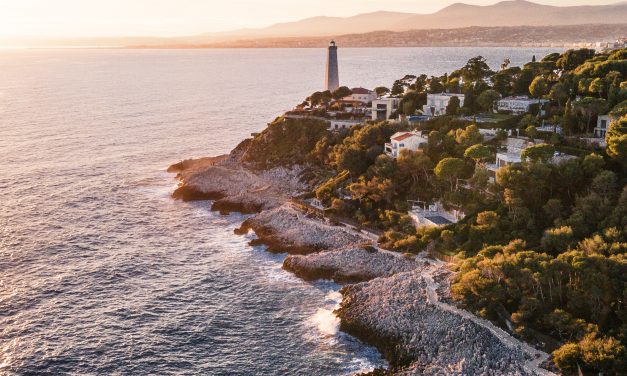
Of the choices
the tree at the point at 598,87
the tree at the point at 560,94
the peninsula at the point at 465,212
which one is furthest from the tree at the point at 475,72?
the tree at the point at 598,87

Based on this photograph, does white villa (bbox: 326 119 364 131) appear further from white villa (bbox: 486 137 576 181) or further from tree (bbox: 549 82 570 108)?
white villa (bbox: 486 137 576 181)

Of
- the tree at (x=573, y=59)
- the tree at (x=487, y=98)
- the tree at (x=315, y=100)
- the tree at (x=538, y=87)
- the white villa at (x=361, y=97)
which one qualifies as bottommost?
the tree at (x=315, y=100)

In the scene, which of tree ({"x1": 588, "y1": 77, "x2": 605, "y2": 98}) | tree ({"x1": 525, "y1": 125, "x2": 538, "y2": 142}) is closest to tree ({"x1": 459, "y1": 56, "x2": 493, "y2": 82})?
tree ({"x1": 588, "y1": 77, "x2": 605, "y2": 98})

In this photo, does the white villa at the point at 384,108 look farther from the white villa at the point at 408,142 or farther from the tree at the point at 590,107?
the tree at the point at 590,107

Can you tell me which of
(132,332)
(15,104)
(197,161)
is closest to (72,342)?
(132,332)

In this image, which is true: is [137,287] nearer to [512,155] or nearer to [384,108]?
[512,155]

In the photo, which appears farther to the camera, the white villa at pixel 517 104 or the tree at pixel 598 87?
the white villa at pixel 517 104

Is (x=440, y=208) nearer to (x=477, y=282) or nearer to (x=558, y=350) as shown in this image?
(x=477, y=282)
